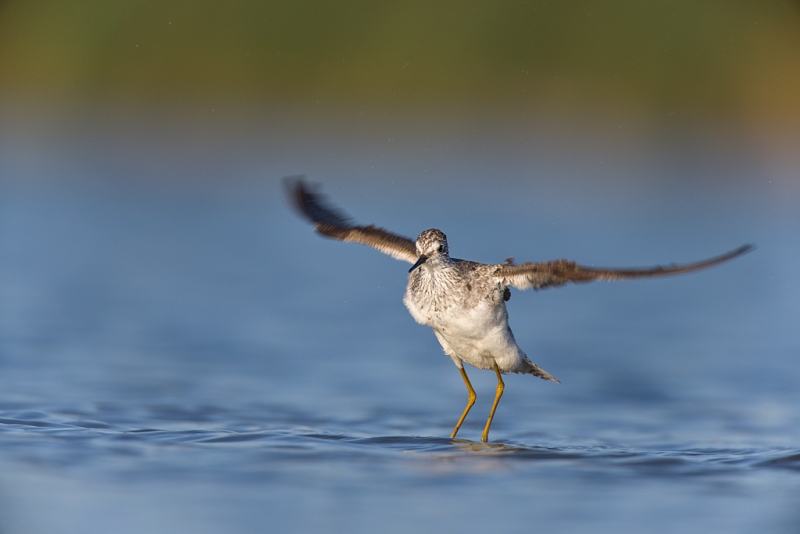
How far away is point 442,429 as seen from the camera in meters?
10.3

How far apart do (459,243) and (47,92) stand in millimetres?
12080

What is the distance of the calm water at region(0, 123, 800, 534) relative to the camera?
7719mm

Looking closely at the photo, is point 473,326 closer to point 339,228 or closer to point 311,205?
point 339,228

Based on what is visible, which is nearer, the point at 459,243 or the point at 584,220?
the point at 459,243

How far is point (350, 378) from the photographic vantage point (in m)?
11.9

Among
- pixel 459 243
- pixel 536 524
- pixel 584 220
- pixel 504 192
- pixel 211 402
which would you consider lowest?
pixel 536 524

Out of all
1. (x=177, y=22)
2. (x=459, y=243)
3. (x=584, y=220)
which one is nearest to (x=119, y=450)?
(x=459, y=243)

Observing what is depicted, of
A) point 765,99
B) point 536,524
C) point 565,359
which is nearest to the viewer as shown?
point 536,524

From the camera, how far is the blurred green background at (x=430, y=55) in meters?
22.6

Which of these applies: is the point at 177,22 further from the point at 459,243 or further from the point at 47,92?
the point at 459,243

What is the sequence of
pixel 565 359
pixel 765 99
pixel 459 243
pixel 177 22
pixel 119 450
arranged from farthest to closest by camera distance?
pixel 177 22 < pixel 765 99 < pixel 459 243 < pixel 565 359 < pixel 119 450

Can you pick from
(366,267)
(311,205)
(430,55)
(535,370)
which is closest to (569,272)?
(535,370)

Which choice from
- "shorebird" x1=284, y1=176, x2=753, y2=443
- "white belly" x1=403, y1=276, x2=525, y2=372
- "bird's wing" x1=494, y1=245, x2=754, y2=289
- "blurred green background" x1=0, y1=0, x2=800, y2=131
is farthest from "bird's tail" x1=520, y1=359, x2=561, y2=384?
"blurred green background" x1=0, y1=0, x2=800, y2=131

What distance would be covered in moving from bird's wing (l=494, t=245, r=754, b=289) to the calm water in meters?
1.50
